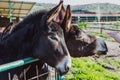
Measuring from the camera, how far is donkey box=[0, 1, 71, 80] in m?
3.30

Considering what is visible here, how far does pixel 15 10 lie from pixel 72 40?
37.1 feet

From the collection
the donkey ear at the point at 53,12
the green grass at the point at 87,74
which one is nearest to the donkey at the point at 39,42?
the donkey ear at the point at 53,12

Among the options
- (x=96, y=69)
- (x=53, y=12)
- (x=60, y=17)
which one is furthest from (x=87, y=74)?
(x=53, y=12)

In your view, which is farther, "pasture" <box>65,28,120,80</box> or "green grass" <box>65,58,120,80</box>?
"pasture" <box>65,28,120,80</box>

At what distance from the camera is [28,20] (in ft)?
12.2

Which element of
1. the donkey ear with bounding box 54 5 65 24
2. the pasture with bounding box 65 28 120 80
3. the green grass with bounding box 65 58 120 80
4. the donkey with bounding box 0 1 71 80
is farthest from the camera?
the pasture with bounding box 65 28 120 80

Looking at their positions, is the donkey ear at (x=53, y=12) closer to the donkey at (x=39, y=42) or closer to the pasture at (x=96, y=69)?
the donkey at (x=39, y=42)

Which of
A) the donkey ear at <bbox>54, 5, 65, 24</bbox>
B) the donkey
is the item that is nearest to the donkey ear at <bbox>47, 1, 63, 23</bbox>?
the donkey

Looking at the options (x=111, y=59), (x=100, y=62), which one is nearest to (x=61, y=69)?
(x=100, y=62)

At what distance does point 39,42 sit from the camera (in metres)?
3.42

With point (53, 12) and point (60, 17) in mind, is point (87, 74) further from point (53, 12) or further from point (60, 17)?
point (53, 12)

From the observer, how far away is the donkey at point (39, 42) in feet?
10.8

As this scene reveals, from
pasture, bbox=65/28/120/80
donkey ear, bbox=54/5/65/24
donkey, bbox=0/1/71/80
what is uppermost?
donkey ear, bbox=54/5/65/24

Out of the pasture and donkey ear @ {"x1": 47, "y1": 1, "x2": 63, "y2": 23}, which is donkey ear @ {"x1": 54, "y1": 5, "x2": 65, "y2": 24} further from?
the pasture
